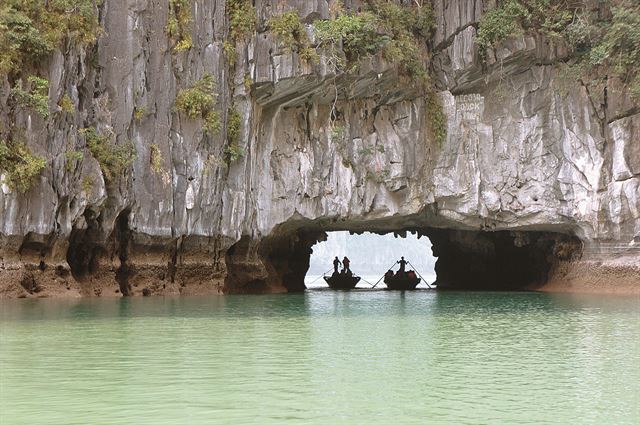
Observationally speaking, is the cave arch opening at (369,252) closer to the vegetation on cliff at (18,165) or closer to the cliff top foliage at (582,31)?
the cliff top foliage at (582,31)

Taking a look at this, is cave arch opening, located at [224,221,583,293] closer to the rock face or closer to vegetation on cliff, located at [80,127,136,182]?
the rock face

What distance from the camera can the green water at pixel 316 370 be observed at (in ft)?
17.9

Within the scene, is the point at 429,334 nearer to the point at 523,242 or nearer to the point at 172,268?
the point at 172,268

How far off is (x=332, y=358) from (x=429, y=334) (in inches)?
103

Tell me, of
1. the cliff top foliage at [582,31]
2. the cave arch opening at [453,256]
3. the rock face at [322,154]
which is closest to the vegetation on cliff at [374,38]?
the rock face at [322,154]

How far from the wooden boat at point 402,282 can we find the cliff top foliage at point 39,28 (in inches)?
712

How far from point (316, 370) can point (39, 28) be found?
44.8ft

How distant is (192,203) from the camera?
2039 centimetres

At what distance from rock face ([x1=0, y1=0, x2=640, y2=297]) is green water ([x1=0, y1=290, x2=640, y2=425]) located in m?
7.72

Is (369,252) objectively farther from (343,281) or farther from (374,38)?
(374,38)

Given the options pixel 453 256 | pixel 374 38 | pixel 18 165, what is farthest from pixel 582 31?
pixel 18 165

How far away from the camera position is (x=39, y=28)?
58.0 ft

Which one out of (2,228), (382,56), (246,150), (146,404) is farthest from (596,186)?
(146,404)

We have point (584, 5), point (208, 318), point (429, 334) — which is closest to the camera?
point (429, 334)
